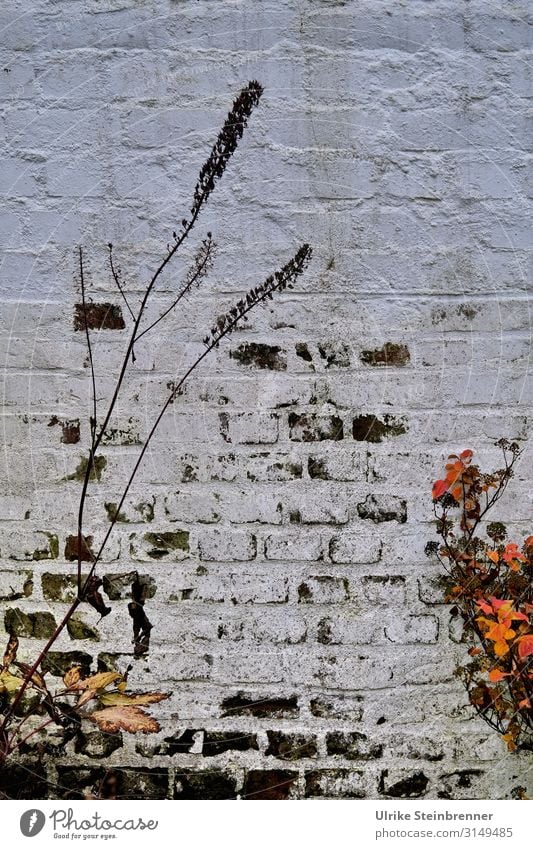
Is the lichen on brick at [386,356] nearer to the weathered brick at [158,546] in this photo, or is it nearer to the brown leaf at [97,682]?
the weathered brick at [158,546]

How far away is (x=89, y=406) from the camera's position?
1901 millimetres

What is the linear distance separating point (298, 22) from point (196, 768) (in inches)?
75.5

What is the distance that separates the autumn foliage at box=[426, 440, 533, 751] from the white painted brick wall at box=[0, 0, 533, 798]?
0.14 feet

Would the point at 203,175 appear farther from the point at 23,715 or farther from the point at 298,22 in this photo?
the point at 23,715

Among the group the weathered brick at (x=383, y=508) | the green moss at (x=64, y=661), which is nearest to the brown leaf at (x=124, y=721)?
the green moss at (x=64, y=661)

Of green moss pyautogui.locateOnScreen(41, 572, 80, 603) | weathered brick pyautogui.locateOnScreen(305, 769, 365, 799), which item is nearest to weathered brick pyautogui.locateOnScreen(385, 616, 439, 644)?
weathered brick pyautogui.locateOnScreen(305, 769, 365, 799)

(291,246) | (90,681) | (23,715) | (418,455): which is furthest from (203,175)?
(23,715)

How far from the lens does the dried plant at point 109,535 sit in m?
1.78

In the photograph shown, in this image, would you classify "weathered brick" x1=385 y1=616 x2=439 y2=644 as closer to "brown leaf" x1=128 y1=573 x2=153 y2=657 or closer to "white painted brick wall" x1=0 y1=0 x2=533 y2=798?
"white painted brick wall" x1=0 y1=0 x2=533 y2=798

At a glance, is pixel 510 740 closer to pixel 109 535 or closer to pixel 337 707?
pixel 337 707

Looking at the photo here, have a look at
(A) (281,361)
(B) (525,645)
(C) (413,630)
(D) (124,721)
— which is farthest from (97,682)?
(B) (525,645)
